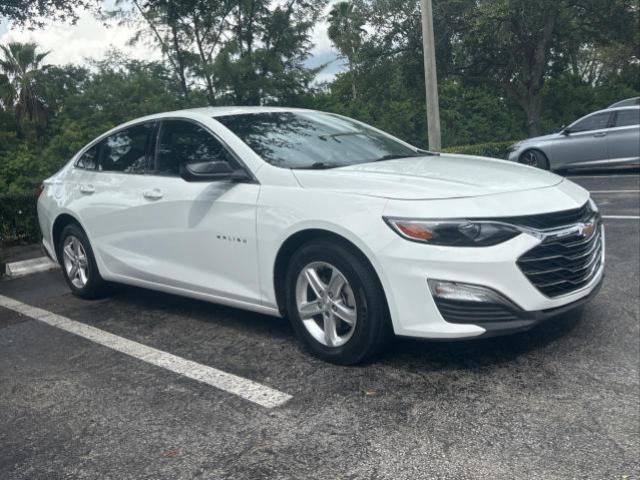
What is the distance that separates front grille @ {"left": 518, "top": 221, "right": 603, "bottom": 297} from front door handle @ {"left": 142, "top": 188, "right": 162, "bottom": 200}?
2.67 m

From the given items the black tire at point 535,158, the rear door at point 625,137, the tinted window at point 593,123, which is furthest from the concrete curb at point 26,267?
the tinted window at point 593,123

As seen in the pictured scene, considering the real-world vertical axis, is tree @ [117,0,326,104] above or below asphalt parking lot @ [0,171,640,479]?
above

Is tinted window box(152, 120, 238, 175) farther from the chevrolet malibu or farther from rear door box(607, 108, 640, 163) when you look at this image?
rear door box(607, 108, 640, 163)

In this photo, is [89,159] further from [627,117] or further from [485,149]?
[485,149]

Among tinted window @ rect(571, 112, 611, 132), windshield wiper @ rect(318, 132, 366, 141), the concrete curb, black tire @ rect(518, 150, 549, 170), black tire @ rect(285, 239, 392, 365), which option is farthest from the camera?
Answer: black tire @ rect(518, 150, 549, 170)

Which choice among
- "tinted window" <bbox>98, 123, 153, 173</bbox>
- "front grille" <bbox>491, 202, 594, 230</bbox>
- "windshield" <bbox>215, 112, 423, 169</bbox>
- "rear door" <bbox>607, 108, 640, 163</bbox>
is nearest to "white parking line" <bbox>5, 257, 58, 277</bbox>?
"tinted window" <bbox>98, 123, 153, 173</bbox>

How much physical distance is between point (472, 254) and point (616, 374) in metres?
1.06

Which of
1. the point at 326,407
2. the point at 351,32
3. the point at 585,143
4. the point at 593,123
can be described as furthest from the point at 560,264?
the point at 351,32

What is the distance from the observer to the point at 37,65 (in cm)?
3575

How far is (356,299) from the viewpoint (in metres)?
3.87

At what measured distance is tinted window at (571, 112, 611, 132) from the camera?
14469mm

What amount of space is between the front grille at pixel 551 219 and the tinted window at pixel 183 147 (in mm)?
2008

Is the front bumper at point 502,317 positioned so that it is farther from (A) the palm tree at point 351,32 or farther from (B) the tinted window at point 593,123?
(A) the palm tree at point 351,32

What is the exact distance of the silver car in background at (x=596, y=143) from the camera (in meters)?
14.0
